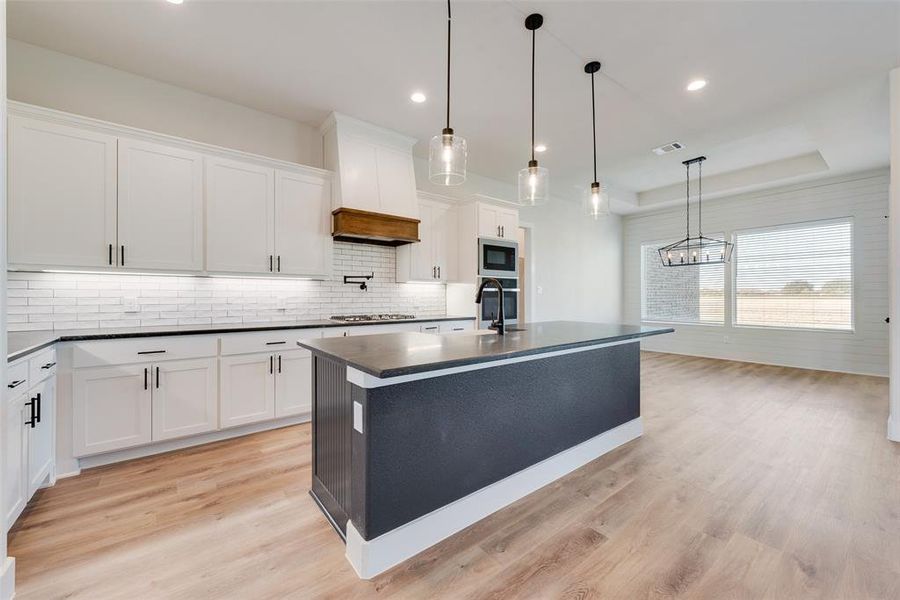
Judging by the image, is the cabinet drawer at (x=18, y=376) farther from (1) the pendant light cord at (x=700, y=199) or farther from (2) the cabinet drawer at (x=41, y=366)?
(1) the pendant light cord at (x=700, y=199)

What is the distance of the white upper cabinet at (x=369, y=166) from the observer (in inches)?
151

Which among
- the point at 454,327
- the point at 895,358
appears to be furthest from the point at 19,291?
the point at 895,358

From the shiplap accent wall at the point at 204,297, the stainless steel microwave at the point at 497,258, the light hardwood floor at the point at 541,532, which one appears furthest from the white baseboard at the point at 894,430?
the shiplap accent wall at the point at 204,297

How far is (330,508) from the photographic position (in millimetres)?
2004

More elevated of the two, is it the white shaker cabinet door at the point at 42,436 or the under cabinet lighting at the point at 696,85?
the under cabinet lighting at the point at 696,85

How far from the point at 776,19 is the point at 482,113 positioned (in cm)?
228

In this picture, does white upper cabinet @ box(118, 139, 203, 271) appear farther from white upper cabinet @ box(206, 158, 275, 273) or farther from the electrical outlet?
the electrical outlet

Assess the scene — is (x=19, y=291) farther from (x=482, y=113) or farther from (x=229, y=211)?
(x=482, y=113)

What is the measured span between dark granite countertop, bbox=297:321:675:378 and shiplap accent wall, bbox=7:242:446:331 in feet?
6.43

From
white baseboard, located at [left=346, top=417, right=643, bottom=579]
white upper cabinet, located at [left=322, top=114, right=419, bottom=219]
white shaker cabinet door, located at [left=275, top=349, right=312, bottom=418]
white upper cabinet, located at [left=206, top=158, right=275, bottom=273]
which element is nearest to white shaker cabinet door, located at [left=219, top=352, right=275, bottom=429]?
white shaker cabinet door, located at [left=275, top=349, right=312, bottom=418]

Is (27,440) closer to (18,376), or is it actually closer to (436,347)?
(18,376)

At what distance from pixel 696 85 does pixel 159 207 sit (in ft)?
15.3

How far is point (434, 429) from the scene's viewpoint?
1813 mm

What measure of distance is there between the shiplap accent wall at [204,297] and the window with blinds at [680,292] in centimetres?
537
